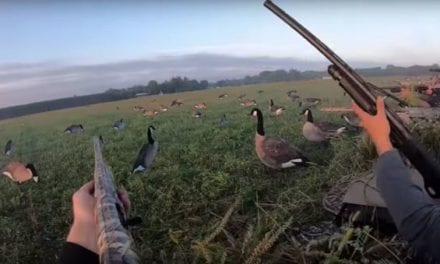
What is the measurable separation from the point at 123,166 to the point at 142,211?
158 mm

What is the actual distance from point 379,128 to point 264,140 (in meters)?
0.82

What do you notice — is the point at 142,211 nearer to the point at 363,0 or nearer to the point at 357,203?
the point at 357,203

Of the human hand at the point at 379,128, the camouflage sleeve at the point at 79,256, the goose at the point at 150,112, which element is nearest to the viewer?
the camouflage sleeve at the point at 79,256

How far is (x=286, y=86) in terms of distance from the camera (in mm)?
2131

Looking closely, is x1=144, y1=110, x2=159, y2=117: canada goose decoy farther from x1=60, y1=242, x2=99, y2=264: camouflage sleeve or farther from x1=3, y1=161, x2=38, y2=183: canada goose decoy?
x1=60, y1=242, x2=99, y2=264: camouflage sleeve

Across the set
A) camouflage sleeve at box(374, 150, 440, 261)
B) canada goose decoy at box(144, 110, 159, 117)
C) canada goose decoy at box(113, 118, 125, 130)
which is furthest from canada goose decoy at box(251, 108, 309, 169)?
camouflage sleeve at box(374, 150, 440, 261)

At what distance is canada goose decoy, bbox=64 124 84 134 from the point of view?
181 cm

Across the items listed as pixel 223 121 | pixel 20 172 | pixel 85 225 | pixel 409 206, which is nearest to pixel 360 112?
pixel 409 206

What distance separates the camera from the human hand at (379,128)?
1.21 metres

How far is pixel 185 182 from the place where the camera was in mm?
1854

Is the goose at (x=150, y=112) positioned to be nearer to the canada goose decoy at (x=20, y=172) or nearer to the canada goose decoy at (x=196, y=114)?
the canada goose decoy at (x=196, y=114)

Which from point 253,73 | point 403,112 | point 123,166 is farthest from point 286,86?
point 123,166

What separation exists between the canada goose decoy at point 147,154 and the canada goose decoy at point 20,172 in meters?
0.31

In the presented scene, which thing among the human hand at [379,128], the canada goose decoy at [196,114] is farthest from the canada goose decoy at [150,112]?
the human hand at [379,128]
